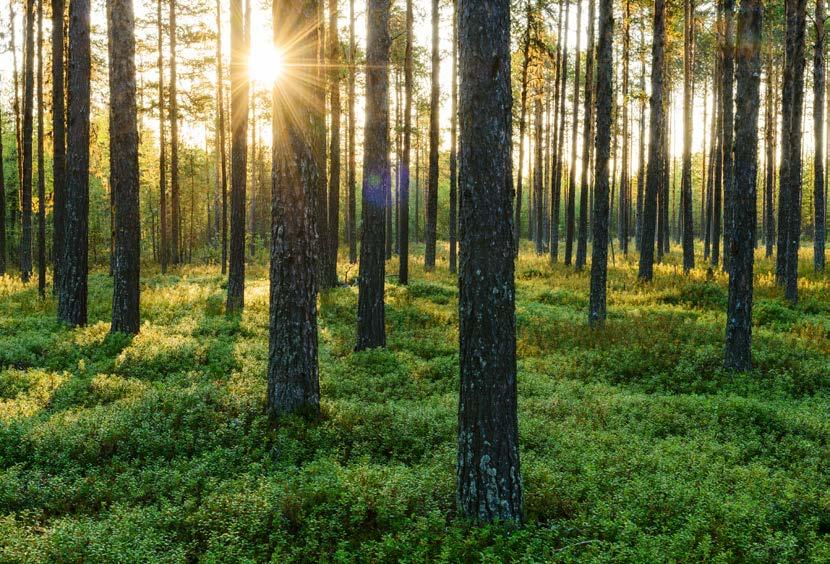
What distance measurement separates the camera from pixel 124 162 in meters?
11.6

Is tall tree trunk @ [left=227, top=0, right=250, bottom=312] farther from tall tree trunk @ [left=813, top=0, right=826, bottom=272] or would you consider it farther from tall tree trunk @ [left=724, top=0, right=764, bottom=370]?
tall tree trunk @ [left=813, top=0, right=826, bottom=272]

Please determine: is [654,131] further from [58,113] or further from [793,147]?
[58,113]

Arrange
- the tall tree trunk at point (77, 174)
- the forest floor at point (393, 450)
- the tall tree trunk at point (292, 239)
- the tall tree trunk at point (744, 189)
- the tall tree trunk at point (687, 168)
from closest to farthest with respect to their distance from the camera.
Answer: the forest floor at point (393, 450) → the tall tree trunk at point (292, 239) → the tall tree trunk at point (744, 189) → the tall tree trunk at point (77, 174) → the tall tree trunk at point (687, 168)

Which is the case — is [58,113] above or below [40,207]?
above

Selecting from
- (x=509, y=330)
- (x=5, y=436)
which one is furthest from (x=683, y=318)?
(x=5, y=436)

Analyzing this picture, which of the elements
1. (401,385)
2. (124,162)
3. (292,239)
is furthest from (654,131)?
(124,162)

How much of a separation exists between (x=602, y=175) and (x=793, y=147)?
10.2 m

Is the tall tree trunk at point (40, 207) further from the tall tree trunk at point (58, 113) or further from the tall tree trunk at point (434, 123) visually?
the tall tree trunk at point (434, 123)

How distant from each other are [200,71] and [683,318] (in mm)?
24520

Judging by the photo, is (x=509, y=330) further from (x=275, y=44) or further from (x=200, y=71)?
(x=200, y=71)

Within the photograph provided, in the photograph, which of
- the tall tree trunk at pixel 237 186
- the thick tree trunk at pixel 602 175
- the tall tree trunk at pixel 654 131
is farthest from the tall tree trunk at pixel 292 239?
the tall tree trunk at pixel 654 131

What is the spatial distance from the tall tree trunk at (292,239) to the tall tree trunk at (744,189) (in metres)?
7.90

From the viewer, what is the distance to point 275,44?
769cm

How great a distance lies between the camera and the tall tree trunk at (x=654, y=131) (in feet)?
59.6
